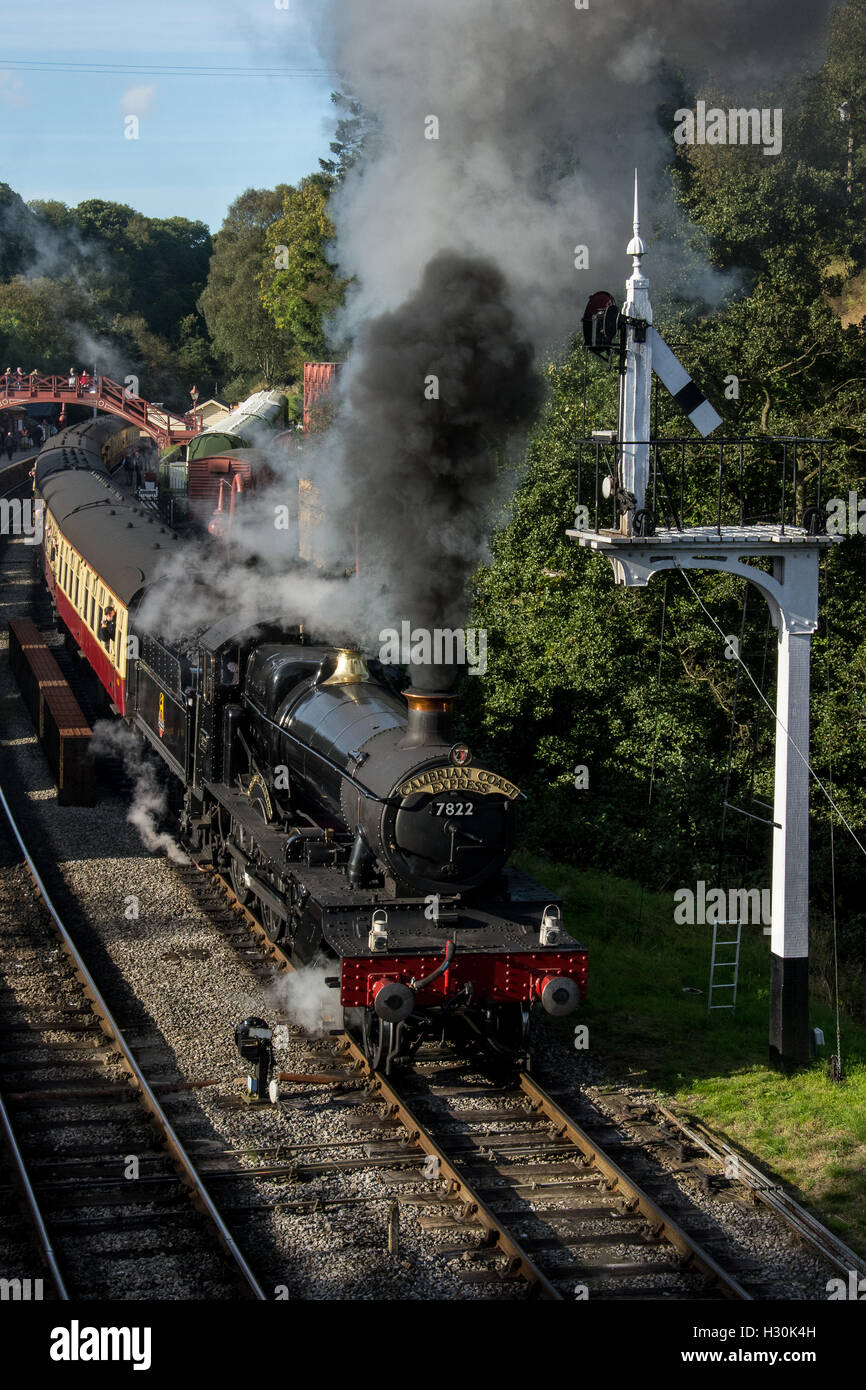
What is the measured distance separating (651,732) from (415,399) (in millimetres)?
8969

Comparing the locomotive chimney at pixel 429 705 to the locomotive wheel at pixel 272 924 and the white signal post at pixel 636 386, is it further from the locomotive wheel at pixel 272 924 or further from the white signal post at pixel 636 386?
the locomotive wheel at pixel 272 924

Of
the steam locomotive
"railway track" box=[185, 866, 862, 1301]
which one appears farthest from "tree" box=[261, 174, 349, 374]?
"railway track" box=[185, 866, 862, 1301]

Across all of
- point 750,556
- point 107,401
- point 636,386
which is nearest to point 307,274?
point 107,401

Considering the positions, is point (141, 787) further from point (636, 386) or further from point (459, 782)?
point (636, 386)

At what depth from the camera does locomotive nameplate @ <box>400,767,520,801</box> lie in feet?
30.0

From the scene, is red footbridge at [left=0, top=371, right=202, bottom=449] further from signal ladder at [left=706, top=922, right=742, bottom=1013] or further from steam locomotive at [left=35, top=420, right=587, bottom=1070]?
signal ladder at [left=706, top=922, right=742, bottom=1013]

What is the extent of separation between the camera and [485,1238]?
293 inches

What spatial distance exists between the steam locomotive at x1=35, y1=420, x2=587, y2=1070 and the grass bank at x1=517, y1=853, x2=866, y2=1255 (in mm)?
1337

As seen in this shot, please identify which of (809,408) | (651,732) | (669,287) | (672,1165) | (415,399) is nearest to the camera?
(672,1165)

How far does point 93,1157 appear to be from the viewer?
845 cm

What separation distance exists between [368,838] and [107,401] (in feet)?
128
